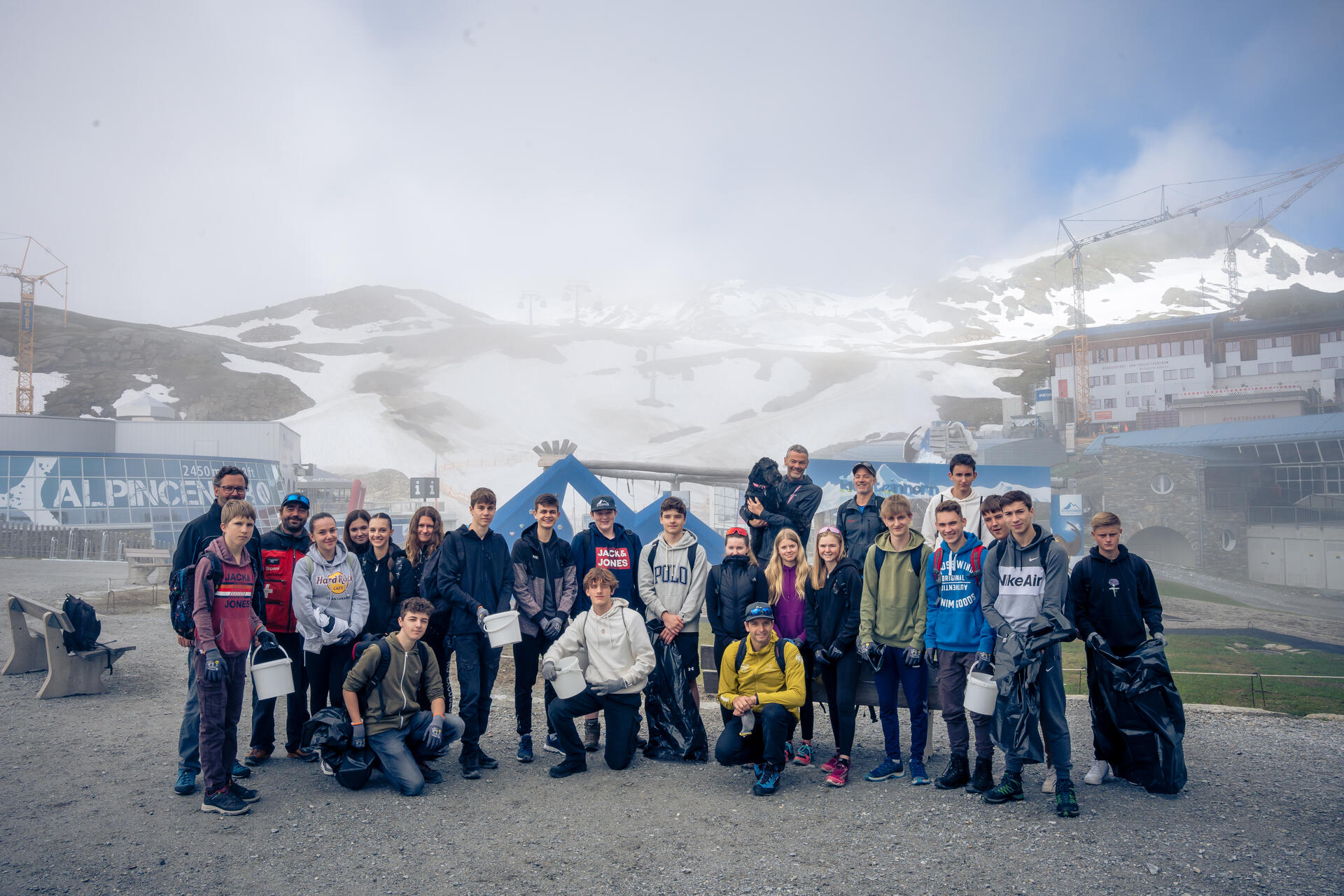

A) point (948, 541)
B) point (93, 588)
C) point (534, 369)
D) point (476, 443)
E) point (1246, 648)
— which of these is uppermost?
point (534, 369)

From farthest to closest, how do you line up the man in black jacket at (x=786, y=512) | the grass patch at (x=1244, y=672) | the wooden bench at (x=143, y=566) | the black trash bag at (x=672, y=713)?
the wooden bench at (x=143, y=566) → the grass patch at (x=1244, y=672) → the man in black jacket at (x=786, y=512) → the black trash bag at (x=672, y=713)

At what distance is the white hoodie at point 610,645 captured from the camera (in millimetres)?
5391

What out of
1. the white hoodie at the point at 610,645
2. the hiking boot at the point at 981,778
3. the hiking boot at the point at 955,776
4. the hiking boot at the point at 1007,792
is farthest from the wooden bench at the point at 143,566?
the hiking boot at the point at 1007,792

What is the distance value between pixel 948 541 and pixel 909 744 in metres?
2.18

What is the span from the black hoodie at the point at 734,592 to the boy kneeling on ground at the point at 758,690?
293mm

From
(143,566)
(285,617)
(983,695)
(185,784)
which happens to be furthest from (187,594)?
(143,566)

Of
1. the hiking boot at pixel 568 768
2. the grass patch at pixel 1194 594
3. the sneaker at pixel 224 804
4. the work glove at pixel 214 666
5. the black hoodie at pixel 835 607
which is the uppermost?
the black hoodie at pixel 835 607

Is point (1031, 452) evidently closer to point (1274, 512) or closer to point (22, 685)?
point (1274, 512)

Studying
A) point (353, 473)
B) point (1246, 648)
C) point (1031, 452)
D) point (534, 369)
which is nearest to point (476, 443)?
point (353, 473)

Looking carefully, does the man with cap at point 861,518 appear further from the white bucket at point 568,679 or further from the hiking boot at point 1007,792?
the white bucket at point 568,679

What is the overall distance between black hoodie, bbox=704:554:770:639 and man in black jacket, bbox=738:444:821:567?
58cm

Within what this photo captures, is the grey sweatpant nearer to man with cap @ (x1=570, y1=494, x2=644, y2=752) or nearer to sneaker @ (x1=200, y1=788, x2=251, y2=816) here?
man with cap @ (x1=570, y1=494, x2=644, y2=752)

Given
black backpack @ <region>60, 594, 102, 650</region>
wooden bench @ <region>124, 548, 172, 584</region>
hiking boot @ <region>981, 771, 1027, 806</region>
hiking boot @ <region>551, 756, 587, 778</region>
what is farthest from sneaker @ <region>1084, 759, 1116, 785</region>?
wooden bench @ <region>124, 548, 172, 584</region>

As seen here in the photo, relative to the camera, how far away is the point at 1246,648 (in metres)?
18.0
